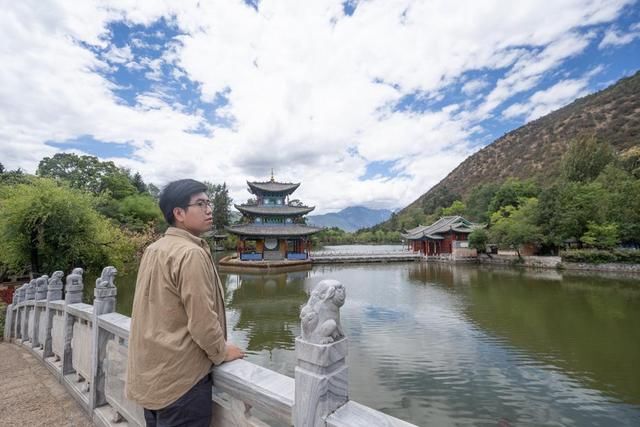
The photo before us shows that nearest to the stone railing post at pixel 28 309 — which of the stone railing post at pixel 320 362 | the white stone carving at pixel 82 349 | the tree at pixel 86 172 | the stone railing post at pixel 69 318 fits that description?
the stone railing post at pixel 69 318

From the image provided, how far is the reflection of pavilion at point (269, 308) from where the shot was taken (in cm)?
725

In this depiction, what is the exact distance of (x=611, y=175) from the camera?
22.7 metres

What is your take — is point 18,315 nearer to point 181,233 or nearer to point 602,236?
point 181,233

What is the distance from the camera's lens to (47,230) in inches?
354

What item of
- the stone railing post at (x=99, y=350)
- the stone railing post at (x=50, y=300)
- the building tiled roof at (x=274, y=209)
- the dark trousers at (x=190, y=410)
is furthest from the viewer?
the building tiled roof at (x=274, y=209)

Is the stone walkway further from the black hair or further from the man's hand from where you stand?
the black hair

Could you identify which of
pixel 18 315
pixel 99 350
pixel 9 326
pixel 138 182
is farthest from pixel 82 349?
pixel 138 182

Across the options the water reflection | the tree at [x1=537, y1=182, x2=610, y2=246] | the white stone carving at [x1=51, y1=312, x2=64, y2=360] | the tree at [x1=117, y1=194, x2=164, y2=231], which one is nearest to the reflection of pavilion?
the water reflection

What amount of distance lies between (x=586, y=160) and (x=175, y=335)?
38237 mm

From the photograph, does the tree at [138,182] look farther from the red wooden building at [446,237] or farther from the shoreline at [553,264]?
the shoreline at [553,264]

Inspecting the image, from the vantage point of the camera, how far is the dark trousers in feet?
4.44

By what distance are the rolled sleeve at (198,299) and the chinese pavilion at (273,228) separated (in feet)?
69.5

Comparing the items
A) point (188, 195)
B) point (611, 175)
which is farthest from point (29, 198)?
point (611, 175)

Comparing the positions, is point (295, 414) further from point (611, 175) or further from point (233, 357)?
point (611, 175)
